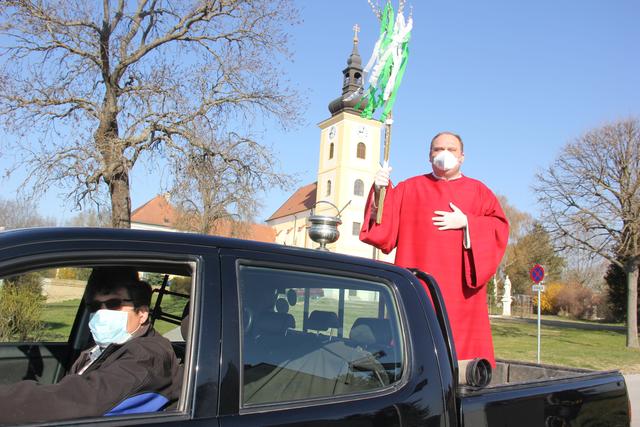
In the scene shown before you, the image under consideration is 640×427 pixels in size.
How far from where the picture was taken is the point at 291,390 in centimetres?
194

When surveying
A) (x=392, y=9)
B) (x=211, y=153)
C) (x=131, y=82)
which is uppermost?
(x=131, y=82)

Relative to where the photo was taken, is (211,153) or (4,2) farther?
(211,153)

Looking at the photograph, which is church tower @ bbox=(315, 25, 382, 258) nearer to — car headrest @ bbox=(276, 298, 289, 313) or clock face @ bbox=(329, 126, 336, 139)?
clock face @ bbox=(329, 126, 336, 139)

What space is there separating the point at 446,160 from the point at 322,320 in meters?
1.90

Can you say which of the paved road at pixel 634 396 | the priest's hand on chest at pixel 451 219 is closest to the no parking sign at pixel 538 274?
the paved road at pixel 634 396

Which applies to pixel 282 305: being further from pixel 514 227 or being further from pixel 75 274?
pixel 514 227

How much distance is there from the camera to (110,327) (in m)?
2.12

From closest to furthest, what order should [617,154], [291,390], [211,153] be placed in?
[291,390], [211,153], [617,154]

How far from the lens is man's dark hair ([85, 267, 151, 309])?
2137 millimetres

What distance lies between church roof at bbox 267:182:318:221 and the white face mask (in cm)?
7442

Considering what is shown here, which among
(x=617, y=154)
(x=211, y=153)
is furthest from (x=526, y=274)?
(x=211, y=153)

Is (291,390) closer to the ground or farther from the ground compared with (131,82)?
closer to the ground

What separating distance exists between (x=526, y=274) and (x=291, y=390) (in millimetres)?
63217

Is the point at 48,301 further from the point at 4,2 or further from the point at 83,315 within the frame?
the point at 4,2
